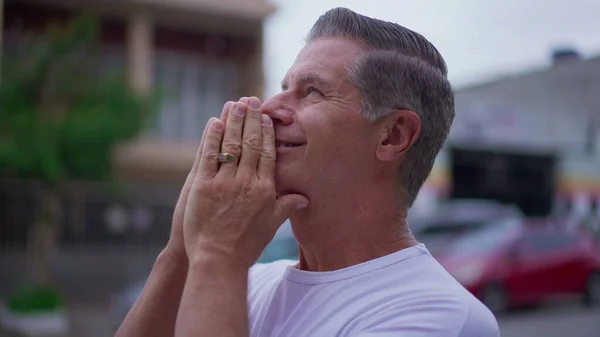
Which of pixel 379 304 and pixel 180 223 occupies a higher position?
pixel 180 223

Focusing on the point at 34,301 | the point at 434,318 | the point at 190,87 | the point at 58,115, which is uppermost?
the point at 190,87

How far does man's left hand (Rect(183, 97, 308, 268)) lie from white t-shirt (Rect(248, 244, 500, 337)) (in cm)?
19

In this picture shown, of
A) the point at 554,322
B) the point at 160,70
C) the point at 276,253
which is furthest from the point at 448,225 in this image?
the point at 160,70

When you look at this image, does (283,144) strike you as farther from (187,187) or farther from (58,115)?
(58,115)

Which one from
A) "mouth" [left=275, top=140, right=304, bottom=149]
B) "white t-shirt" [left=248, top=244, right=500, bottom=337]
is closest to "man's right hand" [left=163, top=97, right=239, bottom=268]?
"mouth" [left=275, top=140, right=304, bottom=149]

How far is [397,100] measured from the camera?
1.59 meters

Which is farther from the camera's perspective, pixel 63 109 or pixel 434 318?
pixel 63 109

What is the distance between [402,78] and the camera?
5.21ft

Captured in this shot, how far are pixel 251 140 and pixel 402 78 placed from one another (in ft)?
1.19

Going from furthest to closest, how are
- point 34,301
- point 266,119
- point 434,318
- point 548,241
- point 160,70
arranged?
point 160,70 < point 548,241 < point 34,301 < point 266,119 < point 434,318

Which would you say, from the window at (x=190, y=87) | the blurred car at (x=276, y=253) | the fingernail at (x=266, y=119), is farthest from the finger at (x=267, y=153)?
the window at (x=190, y=87)

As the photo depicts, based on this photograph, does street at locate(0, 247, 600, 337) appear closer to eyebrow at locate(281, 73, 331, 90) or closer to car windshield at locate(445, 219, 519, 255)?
car windshield at locate(445, 219, 519, 255)

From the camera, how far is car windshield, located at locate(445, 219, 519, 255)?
11.7 metres

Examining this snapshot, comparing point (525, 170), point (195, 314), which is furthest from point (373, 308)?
point (525, 170)
